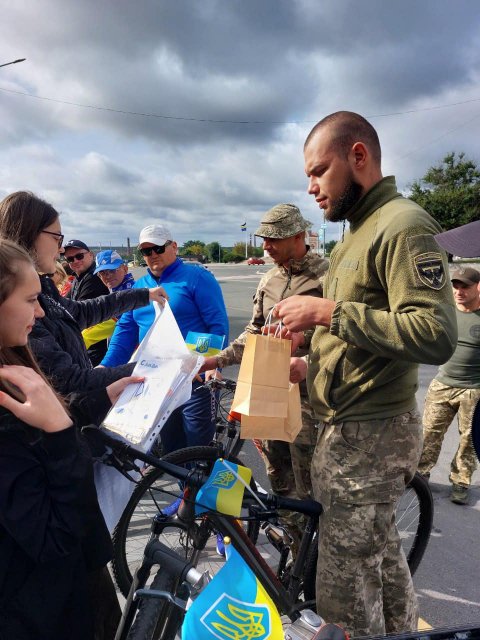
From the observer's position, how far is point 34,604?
1.19 m

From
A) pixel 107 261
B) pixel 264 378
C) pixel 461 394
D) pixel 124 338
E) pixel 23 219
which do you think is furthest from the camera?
pixel 107 261

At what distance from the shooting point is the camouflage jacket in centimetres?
263

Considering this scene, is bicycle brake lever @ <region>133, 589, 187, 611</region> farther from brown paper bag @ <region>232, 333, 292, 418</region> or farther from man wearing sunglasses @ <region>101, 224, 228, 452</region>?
man wearing sunglasses @ <region>101, 224, 228, 452</region>

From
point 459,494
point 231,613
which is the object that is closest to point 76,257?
point 459,494

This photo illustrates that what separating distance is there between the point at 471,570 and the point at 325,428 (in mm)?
1807

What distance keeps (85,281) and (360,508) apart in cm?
368

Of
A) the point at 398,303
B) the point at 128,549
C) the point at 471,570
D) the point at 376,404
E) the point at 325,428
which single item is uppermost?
the point at 398,303

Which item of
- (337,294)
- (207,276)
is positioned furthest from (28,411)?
(207,276)

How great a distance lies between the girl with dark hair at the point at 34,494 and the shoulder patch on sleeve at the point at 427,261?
3.63 ft

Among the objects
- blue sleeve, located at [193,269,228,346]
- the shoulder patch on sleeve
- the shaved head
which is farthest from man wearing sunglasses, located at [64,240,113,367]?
the shoulder patch on sleeve

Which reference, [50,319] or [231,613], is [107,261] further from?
[231,613]

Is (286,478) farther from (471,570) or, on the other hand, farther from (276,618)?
(276,618)

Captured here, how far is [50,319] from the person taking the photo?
199 centimetres

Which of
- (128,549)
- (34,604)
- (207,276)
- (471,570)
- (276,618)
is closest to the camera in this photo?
(276,618)
